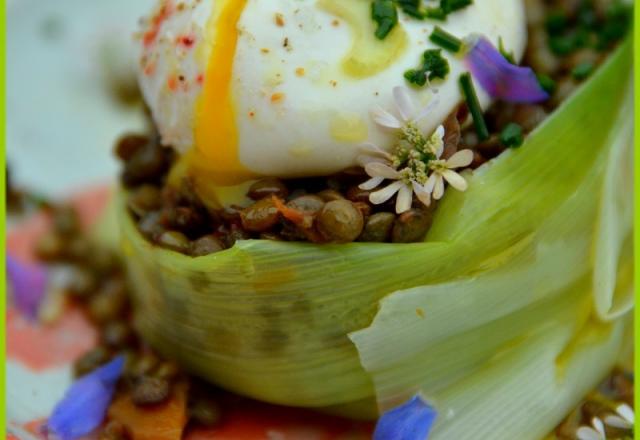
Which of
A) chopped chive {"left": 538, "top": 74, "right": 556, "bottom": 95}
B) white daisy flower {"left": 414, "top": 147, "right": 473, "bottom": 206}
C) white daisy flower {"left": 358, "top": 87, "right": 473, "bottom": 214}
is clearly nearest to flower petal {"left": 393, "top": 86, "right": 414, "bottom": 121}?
white daisy flower {"left": 358, "top": 87, "right": 473, "bottom": 214}

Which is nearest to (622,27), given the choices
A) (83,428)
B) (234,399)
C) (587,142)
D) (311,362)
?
(587,142)

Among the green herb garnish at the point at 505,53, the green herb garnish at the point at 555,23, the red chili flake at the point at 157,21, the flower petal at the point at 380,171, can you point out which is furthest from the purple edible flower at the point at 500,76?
the red chili flake at the point at 157,21

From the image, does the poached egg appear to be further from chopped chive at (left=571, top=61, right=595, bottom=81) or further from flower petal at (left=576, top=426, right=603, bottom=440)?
Answer: flower petal at (left=576, top=426, right=603, bottom=440)

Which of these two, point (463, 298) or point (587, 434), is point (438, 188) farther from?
point (587, 434)

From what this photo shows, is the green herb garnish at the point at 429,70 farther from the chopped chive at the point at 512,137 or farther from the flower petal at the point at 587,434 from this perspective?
the flower petal at the point at 587,434

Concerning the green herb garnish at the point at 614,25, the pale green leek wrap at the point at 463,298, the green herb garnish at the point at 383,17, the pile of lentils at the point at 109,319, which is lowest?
the pile of lentils at the point at 109,319
